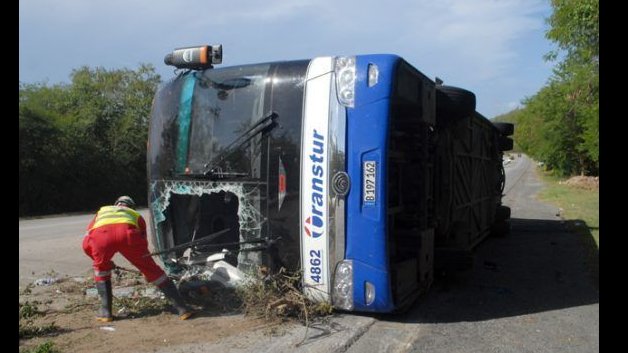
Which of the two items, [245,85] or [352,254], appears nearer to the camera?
[352,254]

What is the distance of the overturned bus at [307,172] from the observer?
5023 mm

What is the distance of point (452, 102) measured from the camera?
6.60 m

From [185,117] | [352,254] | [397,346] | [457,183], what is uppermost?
[185,117]

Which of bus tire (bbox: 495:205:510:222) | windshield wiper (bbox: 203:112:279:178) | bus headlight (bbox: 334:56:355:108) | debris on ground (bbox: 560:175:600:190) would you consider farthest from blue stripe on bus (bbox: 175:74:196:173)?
debris on ground (bbox: 560:175:600:190)

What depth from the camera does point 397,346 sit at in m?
4.62

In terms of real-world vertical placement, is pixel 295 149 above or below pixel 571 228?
above

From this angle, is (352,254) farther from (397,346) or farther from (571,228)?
(571,228)

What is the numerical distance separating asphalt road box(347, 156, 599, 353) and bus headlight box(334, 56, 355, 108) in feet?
6.66

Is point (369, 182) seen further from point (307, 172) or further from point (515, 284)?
point (515, 284)

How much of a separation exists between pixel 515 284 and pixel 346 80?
363 centimetres

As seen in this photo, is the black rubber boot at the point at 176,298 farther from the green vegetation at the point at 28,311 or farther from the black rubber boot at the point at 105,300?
the green vegetation at the point at 28,311

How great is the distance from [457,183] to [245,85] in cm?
340

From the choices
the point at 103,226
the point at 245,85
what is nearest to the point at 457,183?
the point at 245,85
